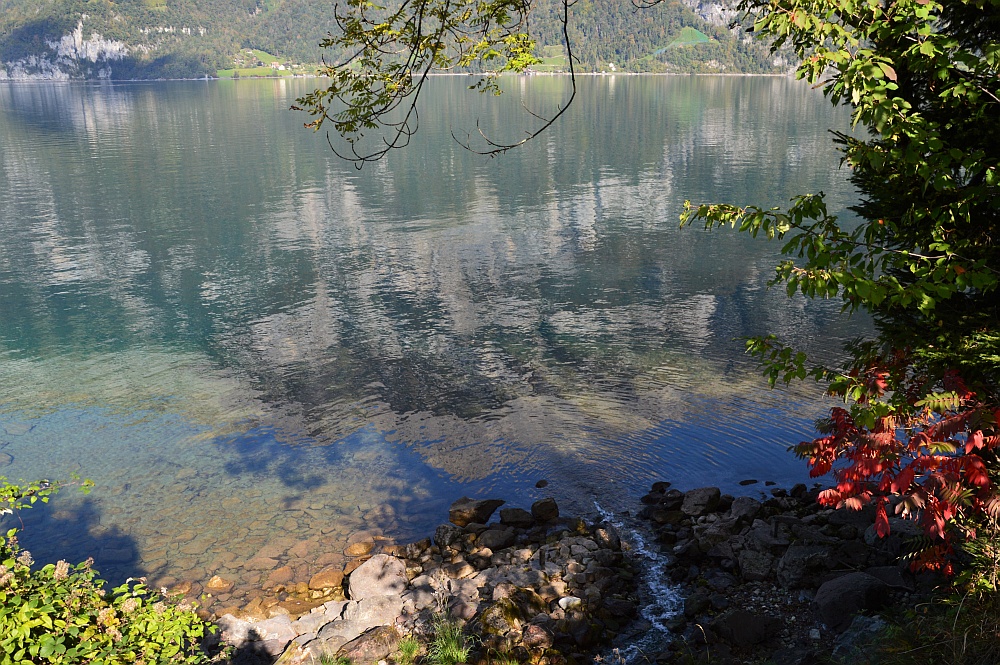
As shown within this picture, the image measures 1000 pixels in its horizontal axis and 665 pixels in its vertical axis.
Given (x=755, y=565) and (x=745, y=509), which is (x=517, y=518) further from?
(x=755, y=565)

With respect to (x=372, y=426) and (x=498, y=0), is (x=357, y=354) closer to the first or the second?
(x=372, y=426)

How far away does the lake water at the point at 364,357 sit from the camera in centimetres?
1834

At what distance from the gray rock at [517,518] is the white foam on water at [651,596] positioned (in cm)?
161

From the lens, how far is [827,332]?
27.2m

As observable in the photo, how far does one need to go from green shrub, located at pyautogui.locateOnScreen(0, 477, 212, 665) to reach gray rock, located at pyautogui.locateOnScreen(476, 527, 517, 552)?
8.25 m

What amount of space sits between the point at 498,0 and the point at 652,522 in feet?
35.7

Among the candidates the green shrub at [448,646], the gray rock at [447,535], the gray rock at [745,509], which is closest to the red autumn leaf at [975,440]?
the green shrub at [448,646]

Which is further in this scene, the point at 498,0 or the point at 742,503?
the point at 742,503

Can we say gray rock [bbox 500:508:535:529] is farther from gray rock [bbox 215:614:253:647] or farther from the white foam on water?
gray rock [bbox 215:614:253:647]

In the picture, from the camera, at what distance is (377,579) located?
14.4m

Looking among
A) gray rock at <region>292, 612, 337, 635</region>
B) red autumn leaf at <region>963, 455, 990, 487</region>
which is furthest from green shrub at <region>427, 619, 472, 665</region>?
red autumn leaf at <region>963, 455, 990, 487</region>

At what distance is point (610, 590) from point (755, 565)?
2.47 metres

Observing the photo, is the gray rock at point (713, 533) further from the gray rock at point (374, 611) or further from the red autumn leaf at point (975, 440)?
the red autumn leaf at point (975, 440)

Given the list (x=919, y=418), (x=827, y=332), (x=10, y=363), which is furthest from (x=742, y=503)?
(x=10, y=363)
